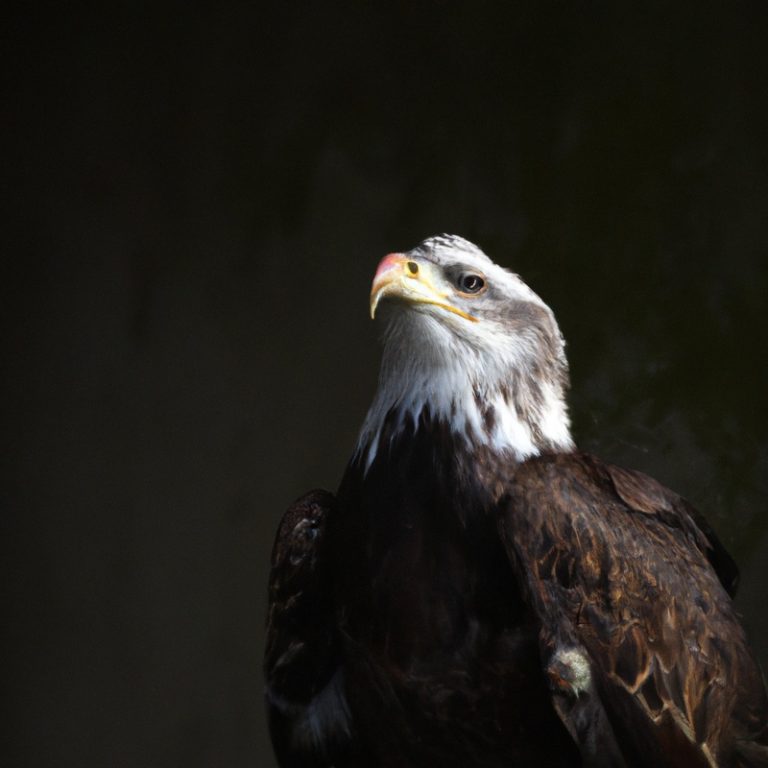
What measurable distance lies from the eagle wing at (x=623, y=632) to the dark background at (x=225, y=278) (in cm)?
119

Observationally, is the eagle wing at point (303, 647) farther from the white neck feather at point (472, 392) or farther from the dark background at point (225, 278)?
the dark background at point (225, 278)

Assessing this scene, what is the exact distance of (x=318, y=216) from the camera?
3488 mm

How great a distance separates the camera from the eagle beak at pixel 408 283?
1.94 meters

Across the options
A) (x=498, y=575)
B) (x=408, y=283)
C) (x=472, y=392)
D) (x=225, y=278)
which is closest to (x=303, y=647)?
(x=498, y=575)

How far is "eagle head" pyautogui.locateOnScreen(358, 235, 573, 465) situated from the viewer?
204 centimetres

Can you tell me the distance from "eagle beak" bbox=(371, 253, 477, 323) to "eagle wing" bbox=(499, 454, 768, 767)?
31 centimetres

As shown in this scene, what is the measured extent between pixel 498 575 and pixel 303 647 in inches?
18.3

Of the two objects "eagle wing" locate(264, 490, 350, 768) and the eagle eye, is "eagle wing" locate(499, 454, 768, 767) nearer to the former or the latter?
the eagle eye

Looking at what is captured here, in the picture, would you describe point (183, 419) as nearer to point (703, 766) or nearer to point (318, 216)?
point (318, 216)

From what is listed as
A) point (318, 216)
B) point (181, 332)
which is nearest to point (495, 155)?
point (318, 216)

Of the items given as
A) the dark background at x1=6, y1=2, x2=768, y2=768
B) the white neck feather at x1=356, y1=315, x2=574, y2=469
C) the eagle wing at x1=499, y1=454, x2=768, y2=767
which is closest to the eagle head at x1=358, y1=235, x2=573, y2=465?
the white neck feather at x1=356, y1=315, x2=574, y2=469

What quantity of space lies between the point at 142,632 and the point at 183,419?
0.63 meters

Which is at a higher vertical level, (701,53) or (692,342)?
(701,53)

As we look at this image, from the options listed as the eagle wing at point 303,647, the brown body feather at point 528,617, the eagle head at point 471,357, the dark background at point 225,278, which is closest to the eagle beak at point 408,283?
the eagle head at point 471,357
